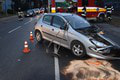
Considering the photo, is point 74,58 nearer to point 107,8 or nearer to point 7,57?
point 7,57

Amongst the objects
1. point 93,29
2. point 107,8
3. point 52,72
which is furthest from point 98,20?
point 52,72

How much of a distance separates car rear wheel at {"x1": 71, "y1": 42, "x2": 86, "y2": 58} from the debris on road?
0.36 metres

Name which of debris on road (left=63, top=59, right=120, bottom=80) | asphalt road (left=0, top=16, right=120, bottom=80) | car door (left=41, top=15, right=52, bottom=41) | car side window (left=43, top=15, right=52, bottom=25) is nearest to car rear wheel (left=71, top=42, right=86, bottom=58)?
asphalt road (left=0, top=16, right=120, bottom=80)

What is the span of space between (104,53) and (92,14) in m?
13.2

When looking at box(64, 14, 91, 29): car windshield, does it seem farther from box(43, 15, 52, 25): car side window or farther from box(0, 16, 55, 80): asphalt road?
box(0, 16, 55, 80): asphalt road

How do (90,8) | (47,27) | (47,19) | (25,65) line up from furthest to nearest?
(90,8)
(47,19)
(47,27)
(25,65)

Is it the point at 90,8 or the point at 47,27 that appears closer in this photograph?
the point at 47,27

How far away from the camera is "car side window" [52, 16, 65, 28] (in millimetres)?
8039

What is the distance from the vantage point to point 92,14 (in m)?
19.2

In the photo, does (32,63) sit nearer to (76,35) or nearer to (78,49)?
(78,49)

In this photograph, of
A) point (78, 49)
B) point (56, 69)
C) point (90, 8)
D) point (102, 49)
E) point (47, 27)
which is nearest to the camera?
point (56, 69)

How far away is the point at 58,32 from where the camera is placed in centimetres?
798

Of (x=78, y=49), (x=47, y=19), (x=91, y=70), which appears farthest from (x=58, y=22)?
(x=91, y=70)

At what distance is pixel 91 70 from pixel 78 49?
150 cm
